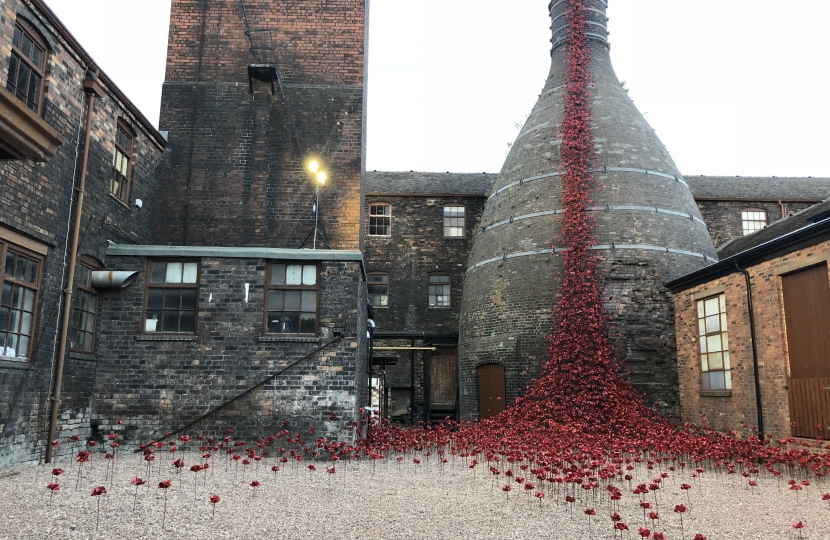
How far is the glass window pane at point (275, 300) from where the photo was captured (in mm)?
12727

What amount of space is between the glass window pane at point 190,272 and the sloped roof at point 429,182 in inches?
582

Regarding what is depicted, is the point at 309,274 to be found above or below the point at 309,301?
above

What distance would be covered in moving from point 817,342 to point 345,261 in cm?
846

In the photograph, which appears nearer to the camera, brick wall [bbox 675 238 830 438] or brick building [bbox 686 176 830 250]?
brick wall [bbox 675 238 830 438]

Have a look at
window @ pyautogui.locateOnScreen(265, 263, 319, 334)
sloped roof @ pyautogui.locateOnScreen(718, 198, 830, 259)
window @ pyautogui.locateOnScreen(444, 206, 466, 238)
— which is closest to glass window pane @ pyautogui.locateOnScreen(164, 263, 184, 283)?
window @ pyautogui.locateOnScreen(265, 263, 319, 334)

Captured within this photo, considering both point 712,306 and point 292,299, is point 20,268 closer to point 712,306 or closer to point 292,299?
point 292,299

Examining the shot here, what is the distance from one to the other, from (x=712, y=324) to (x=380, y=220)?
48.8 ft

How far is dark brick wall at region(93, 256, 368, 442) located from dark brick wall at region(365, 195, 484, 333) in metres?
13.3

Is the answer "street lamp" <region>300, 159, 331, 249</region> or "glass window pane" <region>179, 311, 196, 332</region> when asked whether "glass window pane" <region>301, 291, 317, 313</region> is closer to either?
"glass window pane" <region>179, 311, 196, 332</region>

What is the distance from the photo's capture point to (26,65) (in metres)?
10.0

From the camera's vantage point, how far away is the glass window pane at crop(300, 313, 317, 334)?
12.7 metres

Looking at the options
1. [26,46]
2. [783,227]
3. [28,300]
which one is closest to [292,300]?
[28,300]

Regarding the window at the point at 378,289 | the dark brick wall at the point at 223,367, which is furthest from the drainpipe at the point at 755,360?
the window at the point at 378,289

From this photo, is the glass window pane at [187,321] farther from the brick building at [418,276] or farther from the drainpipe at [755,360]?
the brick building at [418,276]
